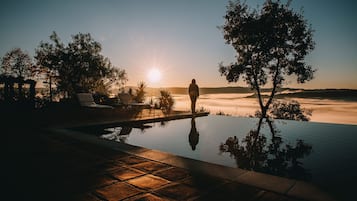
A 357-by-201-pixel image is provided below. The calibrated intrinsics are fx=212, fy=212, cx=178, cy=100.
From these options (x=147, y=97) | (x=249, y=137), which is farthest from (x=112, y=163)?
(x=147, y=97)

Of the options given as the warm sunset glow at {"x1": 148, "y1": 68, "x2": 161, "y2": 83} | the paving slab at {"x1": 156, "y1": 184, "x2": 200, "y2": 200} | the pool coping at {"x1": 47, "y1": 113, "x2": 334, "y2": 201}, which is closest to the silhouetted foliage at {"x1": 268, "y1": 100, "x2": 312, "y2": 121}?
the warm sunset glow at {"x1": 148, "y1": 68, "x2": 161, "y2": 83}

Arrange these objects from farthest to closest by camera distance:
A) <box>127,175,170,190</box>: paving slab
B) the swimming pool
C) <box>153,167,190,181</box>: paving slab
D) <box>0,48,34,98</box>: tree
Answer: <box>0,48,34,98</box>: tree, the swimming pool, <box>153,167,190,181</box>: paving slab, <box>127,175,170,190</box>: paving slab

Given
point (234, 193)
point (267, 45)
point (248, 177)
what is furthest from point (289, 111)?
point (234, 193)

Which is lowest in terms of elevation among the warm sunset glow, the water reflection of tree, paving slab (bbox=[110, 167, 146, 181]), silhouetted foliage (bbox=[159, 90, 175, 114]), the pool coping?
the water reflection of tree

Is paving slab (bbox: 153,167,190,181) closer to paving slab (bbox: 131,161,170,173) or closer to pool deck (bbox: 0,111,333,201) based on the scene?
pool deck (bbox: 0,111,333,201)

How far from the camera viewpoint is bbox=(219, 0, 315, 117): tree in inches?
514

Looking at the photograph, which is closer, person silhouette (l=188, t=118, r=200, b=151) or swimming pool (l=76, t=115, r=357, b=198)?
swimming pool (l=76, t=115, r=357, b=198)

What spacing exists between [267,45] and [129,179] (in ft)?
42.1

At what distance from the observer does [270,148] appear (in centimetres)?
575

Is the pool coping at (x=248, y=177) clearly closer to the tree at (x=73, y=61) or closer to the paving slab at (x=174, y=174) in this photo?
the paving slab at (x=174, y=174)

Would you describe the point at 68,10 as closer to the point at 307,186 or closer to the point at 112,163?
the point at 112,163

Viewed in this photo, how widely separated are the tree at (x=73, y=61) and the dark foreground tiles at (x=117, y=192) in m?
17.4

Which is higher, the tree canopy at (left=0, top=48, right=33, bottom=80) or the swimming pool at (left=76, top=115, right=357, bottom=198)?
the tree canopy at (left=0, top=48, right=33, bottom=80)

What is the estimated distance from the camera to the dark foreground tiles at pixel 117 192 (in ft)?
7.67
